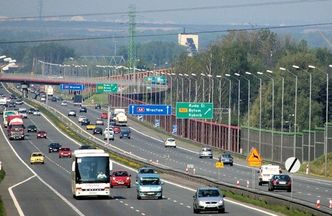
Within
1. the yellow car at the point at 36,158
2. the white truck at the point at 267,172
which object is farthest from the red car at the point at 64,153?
the white truck at the point at 267,172

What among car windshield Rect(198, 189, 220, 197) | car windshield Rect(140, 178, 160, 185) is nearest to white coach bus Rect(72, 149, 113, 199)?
car windshield Rect(140, 178, 160, 185)

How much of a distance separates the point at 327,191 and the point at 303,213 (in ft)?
94.4

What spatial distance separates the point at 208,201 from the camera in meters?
65.1

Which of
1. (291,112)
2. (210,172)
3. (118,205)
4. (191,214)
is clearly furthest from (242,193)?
(291,112)

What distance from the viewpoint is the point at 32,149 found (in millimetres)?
159625

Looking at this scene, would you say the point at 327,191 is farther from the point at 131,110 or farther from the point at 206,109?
the point at 131,110

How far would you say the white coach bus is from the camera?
78.4 meters

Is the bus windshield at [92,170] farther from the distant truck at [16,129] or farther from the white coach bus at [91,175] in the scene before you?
the distant truck at [16,129]

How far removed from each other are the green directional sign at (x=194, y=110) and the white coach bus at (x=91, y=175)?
68979mm

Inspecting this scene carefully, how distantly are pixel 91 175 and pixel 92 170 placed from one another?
0.42 metres

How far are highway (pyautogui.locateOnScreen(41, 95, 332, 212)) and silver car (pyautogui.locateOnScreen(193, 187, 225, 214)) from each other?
4910 mm

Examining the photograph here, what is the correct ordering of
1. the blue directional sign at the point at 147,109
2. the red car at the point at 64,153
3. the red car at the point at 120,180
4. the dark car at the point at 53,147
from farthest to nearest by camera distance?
the blue directional sign at the point at 147,109
the dark car at the point at 53,147
the red car at the point at 64,153
the red car at the point at 120,180

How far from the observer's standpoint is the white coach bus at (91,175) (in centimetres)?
7838

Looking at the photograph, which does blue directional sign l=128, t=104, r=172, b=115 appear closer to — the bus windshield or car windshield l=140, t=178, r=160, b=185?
car windshield l=140, t=178, r=160, b=185
